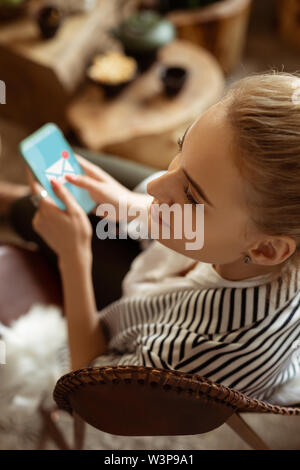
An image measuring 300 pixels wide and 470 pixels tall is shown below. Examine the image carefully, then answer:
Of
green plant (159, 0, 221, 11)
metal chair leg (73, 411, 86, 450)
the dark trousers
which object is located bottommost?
metal chair leg (73, 411, 86, 450)

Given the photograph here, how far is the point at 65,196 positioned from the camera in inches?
33.8

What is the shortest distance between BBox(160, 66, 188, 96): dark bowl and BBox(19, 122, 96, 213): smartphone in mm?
754

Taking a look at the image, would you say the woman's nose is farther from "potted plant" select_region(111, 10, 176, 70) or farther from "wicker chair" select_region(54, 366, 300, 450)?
"potted plant" select_region(111, 10, 176, 70)

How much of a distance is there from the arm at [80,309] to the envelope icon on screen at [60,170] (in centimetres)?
16

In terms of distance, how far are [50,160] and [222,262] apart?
0.42 m

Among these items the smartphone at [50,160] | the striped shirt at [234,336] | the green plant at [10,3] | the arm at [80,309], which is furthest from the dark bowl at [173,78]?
the striped shirt at [234,336]

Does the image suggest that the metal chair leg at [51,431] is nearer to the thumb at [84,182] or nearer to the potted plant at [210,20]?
the thumb at [84,182]

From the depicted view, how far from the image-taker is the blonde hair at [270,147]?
54 cm

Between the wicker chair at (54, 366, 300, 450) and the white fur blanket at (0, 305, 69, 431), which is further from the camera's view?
the white fur blanket at (0, 305, 69, 431)

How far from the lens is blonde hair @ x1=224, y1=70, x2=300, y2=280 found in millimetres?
537

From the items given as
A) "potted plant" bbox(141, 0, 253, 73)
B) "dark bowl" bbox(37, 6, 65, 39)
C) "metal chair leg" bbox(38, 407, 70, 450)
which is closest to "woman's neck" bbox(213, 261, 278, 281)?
"metal chair leg" bbox(38, 407, 70, 450)

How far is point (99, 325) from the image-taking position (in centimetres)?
95

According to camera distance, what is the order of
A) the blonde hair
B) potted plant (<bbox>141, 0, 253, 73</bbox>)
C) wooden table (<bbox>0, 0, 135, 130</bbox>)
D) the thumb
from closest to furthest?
the blonde hair, the thumb, wooden table (<bbox>0, 0, 135, 130</bbox>), potted plant (<bbox>141, 0, 253, 73</bbox>)
